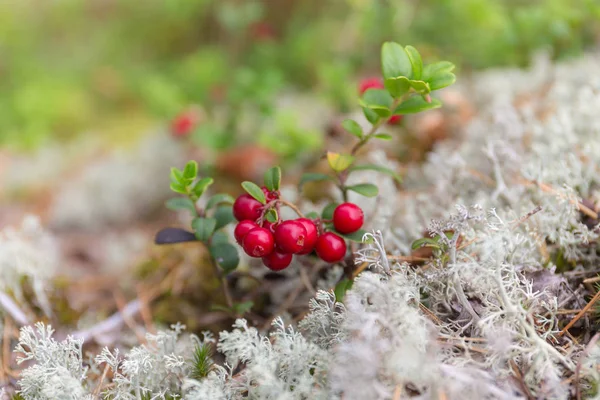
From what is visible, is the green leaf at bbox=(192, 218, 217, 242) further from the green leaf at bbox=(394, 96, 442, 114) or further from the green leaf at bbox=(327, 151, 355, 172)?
the green leaf at bbox=(394, 96, 442, 114)

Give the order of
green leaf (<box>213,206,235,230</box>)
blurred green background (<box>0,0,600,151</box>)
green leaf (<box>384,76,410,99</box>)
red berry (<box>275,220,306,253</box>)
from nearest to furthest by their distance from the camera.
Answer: red berry (<box>275,220,306,253</box>)
green leaf (<box>384,76,410,99</box>)
green leaf (<box>213,206,235,230</box>)
blurred green background (<box>0,0,600,151</box>)

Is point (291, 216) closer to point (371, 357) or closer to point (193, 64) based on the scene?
point (371, 357)

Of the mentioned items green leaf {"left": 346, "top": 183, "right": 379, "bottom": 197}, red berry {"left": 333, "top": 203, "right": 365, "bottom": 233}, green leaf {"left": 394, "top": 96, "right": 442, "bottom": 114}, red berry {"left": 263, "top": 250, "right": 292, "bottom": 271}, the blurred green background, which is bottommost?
the blurred green background

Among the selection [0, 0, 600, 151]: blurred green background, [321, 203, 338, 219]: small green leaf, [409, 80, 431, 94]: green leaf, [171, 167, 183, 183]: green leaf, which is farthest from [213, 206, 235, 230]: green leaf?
[0, 0, 600, 151]: blurred green background

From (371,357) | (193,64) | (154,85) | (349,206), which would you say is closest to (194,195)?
(349,206)

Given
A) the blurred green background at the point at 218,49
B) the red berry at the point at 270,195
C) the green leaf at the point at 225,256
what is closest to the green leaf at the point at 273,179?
the red berry at the point at 270,195

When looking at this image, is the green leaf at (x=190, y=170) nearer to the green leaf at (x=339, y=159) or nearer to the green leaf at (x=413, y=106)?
the green leaf at (x=339, y=159)

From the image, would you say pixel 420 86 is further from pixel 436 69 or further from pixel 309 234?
pixel 309 234
